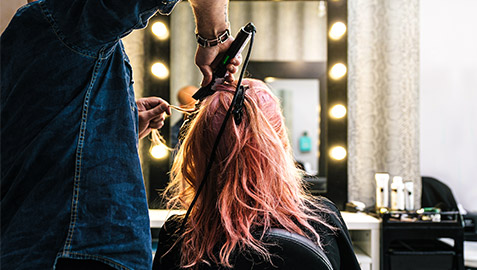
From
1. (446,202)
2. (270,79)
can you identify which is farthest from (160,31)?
(446,202)

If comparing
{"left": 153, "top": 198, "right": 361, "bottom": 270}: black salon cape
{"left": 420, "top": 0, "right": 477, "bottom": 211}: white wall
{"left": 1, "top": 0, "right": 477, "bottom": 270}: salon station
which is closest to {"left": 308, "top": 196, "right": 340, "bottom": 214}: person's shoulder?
{"left": 153, "top": 198, "right": 361, "bottom": 270}: black salon cape

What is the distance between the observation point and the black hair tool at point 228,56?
661mm

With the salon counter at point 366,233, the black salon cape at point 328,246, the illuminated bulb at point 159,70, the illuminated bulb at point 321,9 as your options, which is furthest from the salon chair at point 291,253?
the illuminated bulb at point 321,9

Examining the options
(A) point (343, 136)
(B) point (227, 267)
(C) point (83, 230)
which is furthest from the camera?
(A) point (343, 136)

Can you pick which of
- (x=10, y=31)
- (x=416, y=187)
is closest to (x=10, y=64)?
(x=10, y=31)

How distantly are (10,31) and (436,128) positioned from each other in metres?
2.05

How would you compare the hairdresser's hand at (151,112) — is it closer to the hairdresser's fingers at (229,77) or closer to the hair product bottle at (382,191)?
the hairdresser's fingers at (229,77)

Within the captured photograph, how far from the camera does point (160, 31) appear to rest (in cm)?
196

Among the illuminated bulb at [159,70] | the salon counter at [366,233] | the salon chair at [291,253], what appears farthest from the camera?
the illuminated bulb at [159,70]

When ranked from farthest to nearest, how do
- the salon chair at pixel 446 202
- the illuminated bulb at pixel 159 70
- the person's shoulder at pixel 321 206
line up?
the illuminated bulb at pixel 159 70, the salon chair at pixel 446 202, the person's shoulder at pixel 321 206

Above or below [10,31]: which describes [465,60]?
above

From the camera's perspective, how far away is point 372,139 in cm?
199

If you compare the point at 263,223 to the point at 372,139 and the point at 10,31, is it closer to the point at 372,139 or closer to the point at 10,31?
the point at 10,31

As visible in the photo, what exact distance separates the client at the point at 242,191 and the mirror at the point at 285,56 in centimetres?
118
